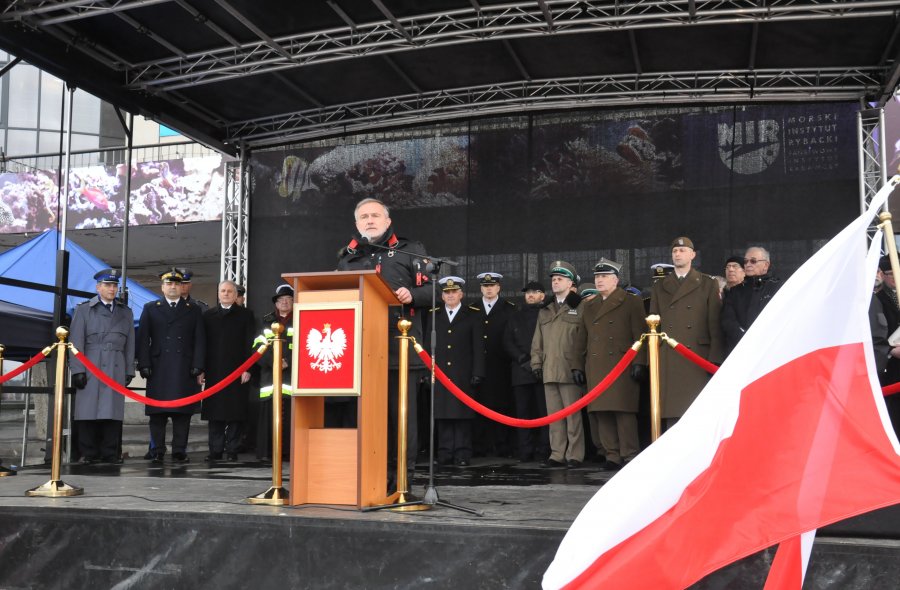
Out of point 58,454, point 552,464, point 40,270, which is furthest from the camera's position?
point 40,270

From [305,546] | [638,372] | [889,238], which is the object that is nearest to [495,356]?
[638,372]

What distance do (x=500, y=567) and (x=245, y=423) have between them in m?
6.02

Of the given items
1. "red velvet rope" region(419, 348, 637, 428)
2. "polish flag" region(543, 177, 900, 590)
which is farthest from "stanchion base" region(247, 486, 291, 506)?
"polish flag" region(543, 177, 900, 590)

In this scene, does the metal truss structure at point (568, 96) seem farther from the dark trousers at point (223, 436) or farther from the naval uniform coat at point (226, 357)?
the dark trousers at point (223, 436)

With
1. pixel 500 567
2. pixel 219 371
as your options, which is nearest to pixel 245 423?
pixel 219 371

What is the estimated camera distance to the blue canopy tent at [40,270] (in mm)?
8828

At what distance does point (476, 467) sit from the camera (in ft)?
24.6

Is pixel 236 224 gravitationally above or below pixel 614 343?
above

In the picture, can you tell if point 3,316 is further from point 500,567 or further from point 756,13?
point 756,13

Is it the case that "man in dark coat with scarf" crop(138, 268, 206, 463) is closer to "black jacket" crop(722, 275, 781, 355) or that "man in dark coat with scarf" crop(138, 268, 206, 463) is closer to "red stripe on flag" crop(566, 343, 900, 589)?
"black jacket" crop(722, 275, 781, 355)

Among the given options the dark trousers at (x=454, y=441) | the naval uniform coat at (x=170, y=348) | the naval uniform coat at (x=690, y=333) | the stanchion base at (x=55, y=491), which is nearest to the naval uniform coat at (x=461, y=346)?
the dark trousers at (x=454, y=441)

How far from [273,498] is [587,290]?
13.9 feet

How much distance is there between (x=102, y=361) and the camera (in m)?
8.14

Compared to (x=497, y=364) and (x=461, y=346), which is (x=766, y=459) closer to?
(x=461, y=346)
